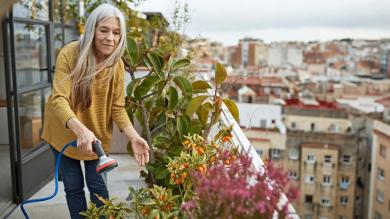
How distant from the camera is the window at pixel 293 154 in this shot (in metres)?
23.2

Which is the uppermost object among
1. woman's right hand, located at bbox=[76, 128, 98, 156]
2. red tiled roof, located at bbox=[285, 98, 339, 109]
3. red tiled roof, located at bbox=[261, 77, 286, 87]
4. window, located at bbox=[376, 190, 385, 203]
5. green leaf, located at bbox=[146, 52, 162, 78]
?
green leaf, located at bbox=[146, 52, 162, 78]

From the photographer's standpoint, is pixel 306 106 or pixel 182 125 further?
pixel 306 106

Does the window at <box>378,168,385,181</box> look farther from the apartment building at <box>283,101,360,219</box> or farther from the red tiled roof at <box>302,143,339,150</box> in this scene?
the red tiled roof at <box>302,143,339,150</box>

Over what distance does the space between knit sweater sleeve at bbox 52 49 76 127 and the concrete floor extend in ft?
2.65

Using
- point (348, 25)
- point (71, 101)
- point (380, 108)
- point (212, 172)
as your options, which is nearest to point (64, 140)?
point (71, 101)

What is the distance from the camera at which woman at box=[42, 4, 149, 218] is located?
1.53m

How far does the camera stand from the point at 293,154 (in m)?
23.2

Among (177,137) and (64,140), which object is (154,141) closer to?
(177,137)

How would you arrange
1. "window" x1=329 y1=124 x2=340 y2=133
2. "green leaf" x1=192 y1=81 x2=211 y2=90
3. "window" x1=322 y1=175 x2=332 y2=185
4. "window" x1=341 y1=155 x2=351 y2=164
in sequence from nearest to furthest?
"green leaf" x1=192 y1=81 x2=211 y2=90, "window" x1=341 y1=155 x2=351 y2=164, "window" x1=322 y1=175 x2=332 y2=185, "window" x1=329 y1=124 x2=340 y2=133

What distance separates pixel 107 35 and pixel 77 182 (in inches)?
22.4

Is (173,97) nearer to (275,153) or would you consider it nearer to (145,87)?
(145,87)

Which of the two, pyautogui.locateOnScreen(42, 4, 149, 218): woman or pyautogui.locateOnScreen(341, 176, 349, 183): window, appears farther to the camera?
pyautogui.locateOnScreen(341, 176, 349, 183): window

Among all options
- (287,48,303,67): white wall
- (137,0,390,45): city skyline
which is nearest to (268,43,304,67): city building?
(287,48,303,67): white wall

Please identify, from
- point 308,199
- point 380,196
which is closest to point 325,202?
point 308,199
